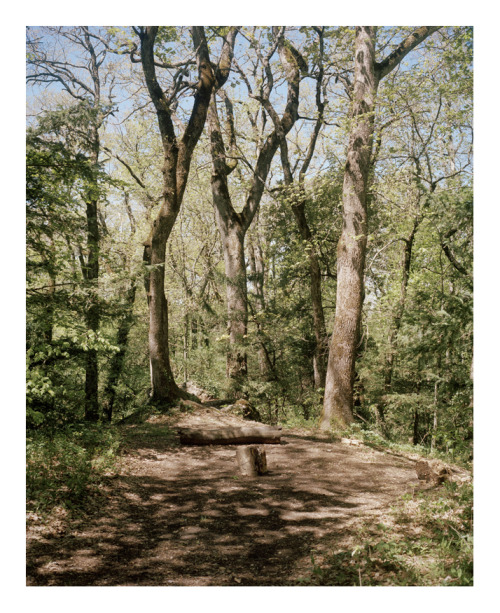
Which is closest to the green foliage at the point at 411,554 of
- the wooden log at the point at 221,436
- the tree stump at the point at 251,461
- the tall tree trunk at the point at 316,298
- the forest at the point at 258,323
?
the forest at the point at 258,323

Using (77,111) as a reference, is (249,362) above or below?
below

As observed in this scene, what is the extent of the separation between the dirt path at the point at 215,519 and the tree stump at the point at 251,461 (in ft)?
0.41

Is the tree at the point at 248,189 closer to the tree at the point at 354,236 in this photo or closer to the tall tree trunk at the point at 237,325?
the tall tree trunk at the point at 237,325

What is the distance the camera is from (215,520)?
4.72 metres

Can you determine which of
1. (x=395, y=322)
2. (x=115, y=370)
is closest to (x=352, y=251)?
(x=395, y=322)

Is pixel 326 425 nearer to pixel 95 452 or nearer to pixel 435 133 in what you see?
pixel 95 452

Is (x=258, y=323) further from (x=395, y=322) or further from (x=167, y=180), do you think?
(x=167, y=180)

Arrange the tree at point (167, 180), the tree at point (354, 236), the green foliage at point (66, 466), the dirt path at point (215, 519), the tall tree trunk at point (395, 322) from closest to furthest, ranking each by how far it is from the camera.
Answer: the dirt path at point (215, 519) → the green foliage at point (66, 466) → the tree at point (354, 236) → the tall tree trunk at point (395, 322) → the tree at point (167, 180)

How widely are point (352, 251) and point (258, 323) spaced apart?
4.00 m

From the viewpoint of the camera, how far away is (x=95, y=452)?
6.69m

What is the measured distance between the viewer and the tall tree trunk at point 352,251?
932 centimetres

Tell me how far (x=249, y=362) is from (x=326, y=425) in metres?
4.64
